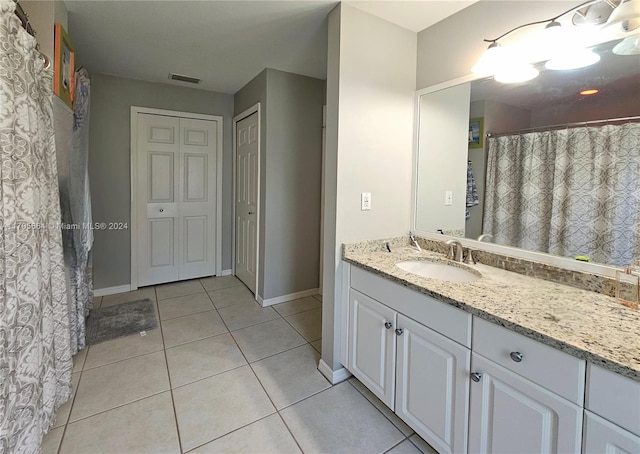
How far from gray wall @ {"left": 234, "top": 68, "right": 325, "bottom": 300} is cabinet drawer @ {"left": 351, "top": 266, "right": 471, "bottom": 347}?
147 cm

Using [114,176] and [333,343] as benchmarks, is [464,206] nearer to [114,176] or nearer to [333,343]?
[333,343]

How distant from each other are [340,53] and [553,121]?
3.79 feet

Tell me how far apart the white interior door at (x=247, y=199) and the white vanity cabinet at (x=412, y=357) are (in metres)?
1.76

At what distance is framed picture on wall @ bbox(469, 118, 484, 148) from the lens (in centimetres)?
176

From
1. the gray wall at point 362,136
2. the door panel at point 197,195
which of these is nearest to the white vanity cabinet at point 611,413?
the gray wall at point 362,136

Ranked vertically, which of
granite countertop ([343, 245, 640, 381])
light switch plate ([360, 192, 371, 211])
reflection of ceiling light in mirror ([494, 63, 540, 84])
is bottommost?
Answer: granite countertop ([343, 245, 640, 381])

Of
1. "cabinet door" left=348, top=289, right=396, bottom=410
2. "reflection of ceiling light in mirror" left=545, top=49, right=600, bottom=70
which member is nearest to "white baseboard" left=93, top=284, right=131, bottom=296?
"cabinet door" left=348, top=289, right=396, bottom=410

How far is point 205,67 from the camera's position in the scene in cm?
281

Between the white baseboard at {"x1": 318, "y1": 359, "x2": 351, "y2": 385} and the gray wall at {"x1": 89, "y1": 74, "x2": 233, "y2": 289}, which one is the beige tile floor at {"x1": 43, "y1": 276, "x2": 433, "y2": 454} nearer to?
the white baseboard at {"x1": 318, "y1": 359, "x2": 351, "y2": 385}

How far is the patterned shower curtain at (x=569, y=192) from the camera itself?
4.04 ft

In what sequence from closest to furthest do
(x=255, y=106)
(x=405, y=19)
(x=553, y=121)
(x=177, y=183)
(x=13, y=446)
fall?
(x=13, y=446) → (x=553, y=121) → (x=405, y=19) → (x=255, y=106) → (x=177, y=183)

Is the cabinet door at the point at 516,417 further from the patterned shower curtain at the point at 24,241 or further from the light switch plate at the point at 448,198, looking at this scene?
the patterned shower curtain at the point at 24,241

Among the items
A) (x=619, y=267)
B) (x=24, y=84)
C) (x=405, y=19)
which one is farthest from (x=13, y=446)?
(x=405, y=19)

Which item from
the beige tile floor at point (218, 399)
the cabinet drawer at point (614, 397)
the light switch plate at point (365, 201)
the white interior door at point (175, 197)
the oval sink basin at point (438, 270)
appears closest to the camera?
the cabinet drawer at point (614, 397)
